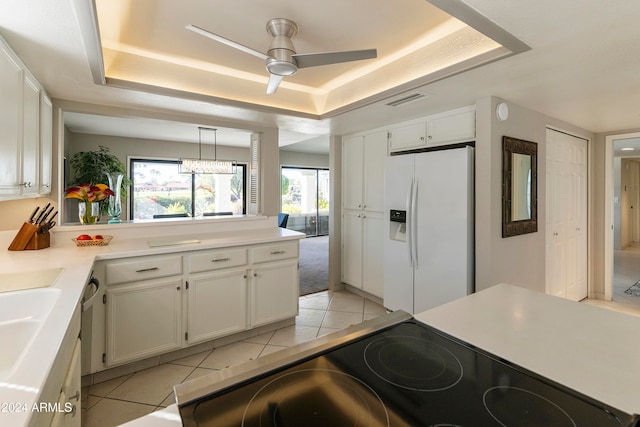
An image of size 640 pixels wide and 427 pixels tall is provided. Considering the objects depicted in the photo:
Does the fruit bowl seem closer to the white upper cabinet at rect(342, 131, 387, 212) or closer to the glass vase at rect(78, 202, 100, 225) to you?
the glass vase at rect(78, 202, 100, 225)

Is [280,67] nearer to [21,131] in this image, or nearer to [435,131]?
[21,131]

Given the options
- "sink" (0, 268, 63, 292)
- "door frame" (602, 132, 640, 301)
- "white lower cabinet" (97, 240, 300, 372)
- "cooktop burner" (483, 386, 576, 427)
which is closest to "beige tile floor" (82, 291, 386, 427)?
"white lower cabinet" (97, 240, 300, 372)

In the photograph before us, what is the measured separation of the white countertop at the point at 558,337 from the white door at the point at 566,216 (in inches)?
97.9

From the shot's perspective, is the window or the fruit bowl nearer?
the fruit bowl

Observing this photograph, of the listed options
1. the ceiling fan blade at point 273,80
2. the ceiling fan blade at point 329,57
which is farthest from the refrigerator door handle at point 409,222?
the ceiling fan blade at point 273,80

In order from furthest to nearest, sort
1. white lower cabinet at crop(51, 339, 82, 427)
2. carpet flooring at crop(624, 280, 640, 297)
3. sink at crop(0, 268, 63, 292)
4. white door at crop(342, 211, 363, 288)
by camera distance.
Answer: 1. carpet flooring at crop(624, 280, 640, 297)
2. white door at crop(342, 211, 363, 288)
3. sink at crop(0, 268, 63, 292)
4. white lower cabinet at crop(51, 339, 82, 427)

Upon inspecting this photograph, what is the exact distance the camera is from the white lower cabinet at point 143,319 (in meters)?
2.16

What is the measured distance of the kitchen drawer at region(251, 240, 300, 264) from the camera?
109 inches

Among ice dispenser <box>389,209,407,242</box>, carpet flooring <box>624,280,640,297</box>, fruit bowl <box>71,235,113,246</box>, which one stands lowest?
carpet flooring <box>624,280,640,297</box>

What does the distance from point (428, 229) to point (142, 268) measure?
2.31 metres

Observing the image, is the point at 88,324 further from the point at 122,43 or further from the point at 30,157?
the point at 122,43

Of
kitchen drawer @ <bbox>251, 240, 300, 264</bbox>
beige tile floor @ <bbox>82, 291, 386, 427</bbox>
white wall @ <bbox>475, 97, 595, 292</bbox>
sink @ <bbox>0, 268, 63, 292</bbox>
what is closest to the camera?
sink @ <bbox>0, 268, 63, 292</bbox>

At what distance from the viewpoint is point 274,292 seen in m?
2.90

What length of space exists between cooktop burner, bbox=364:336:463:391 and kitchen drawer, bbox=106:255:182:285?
1899 millimetres
